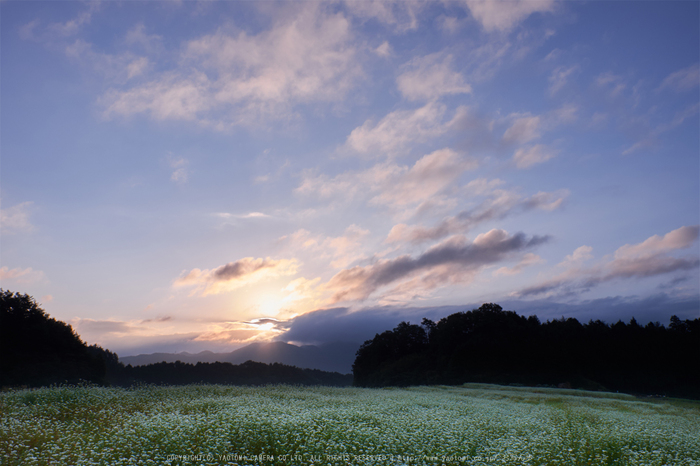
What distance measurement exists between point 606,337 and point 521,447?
241ft

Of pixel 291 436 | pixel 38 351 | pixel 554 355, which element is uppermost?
pixel 291 436

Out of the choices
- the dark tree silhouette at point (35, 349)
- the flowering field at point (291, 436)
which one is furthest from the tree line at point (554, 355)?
the dark tree silhouette at point (35, 349)

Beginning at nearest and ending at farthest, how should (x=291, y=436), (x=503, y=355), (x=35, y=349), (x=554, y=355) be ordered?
1. (x=291, y=436)
2. (x=35, y=349)
3. (x=554, y=355)
4. (x=503, y=355)

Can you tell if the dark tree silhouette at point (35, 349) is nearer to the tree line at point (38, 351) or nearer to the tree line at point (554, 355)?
the tree line at point (38, 351)

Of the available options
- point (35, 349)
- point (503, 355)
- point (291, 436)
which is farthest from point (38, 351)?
point (503, 355)

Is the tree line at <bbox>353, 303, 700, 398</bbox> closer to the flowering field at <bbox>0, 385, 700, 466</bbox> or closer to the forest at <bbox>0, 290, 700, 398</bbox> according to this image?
the forest at <bbox>0, 290, 700, 398</bbox>

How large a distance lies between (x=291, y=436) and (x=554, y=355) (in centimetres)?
7522

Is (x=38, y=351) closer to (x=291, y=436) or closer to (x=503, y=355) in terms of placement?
(x=291, y=436)

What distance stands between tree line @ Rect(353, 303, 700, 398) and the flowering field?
1895 inches

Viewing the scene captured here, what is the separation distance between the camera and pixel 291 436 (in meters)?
11.3

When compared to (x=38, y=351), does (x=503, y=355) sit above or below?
below

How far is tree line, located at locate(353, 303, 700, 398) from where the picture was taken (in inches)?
2418

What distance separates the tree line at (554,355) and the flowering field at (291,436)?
4813 cm

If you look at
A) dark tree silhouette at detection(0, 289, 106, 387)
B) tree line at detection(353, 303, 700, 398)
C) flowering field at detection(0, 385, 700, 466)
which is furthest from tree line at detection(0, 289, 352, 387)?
flowering field at detection(0, 385, 700, 466)
